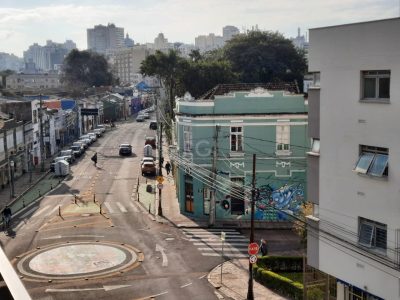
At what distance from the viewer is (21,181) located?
58.4 m

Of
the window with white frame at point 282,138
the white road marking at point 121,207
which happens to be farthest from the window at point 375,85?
the white road marking at point 121,207

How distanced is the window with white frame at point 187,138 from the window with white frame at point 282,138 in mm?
6207

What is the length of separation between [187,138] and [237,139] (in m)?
3.66

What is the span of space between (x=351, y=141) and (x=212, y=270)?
14.2 metres

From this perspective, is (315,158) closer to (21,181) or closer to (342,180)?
(342,180)

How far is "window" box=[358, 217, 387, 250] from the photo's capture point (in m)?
18.2

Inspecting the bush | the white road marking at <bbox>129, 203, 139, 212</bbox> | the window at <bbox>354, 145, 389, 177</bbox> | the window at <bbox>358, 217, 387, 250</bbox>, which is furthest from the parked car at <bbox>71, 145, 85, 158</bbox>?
the window at <bbox>354, 145, 389, 177</bbox>

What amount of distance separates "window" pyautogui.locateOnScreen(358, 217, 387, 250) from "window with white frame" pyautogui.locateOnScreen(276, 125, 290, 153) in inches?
877

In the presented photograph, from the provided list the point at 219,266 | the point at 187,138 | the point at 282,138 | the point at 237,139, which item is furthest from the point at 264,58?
the point at 219,266

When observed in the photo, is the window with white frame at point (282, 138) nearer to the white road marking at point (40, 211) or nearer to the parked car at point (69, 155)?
the white road marking at point (40, 211)

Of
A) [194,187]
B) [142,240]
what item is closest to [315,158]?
[142,240]

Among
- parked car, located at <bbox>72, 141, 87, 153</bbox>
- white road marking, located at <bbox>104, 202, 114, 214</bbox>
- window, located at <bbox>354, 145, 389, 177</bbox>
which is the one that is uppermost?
window, located at <bbox>354, 145, 389, 177</bbox>

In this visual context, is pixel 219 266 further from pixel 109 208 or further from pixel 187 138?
pixel 109 208

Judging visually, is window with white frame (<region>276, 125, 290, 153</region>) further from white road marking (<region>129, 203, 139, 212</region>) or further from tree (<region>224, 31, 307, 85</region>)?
tree (<region>224, 31, 307, 85</region>)
